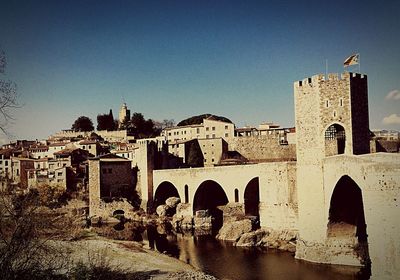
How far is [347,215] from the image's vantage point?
55.6 ft

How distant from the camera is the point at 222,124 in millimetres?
44906

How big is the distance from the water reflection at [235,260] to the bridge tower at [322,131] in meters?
0.98

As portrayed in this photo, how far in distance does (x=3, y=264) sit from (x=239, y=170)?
1803 centimetres

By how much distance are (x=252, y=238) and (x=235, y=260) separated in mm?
Answer: 2787

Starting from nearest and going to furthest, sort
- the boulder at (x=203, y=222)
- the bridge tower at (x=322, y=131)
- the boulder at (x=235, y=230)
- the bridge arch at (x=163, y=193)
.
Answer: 1. the bridge tower at (x=322, y=131)
2. the boulder at (x=235, y=230)
3. the boulder at (x=203, y=222)
4. the bridge arch at (x=163, y=193)

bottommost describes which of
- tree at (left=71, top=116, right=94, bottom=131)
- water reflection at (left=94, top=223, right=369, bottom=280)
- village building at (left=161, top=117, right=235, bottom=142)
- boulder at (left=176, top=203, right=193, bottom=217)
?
water reflection at (left=94, top=223, right=369, bottom=280)

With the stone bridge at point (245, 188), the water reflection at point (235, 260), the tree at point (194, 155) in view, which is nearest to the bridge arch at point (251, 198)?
the stone bridge at point (245, 188)

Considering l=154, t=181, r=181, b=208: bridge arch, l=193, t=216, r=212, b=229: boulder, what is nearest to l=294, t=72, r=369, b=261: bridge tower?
l=193, t=216, r=212, b=229: boulder

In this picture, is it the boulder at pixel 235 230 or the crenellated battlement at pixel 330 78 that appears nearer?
the crenellated battlement at pixel 330 78

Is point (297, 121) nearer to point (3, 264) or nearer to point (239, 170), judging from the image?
point (239, 170)

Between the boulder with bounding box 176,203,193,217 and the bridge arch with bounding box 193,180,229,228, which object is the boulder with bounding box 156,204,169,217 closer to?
the boulder with bounding box 176,203,193,217

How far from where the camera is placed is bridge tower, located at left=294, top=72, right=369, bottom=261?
1695cm

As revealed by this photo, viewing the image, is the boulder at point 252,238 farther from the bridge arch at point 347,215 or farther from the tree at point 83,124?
the tree at point 83,124

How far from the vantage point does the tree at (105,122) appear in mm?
60250
